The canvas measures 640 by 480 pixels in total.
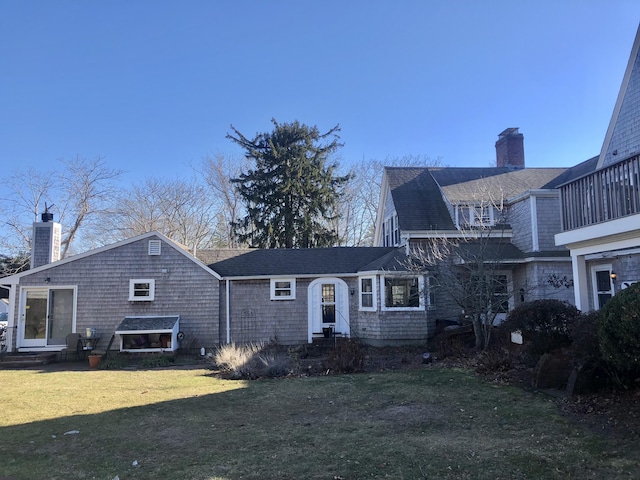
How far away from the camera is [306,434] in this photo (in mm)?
6141

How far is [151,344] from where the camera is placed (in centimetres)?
1617

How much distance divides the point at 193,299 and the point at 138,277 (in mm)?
2216

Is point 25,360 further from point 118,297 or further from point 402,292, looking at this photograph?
point 402,292

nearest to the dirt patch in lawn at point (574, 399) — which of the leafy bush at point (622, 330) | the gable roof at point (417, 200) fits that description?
the leafy bush at point (622, 330)

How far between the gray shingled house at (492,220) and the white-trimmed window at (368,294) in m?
2.01

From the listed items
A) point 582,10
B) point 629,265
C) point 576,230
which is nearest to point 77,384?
point 576,230

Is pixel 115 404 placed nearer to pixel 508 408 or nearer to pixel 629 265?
pixel 508 408

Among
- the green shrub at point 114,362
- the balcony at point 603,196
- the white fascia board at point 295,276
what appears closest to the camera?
the balcony at point 603,196

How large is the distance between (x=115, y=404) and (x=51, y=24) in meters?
10.6

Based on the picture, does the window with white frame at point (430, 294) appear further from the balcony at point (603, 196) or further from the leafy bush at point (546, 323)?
the leafy bush at point (546, 323)

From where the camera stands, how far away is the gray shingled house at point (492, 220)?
16688 millimetres

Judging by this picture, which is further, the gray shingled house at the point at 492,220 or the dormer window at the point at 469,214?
the dormer window at the point at 469,214

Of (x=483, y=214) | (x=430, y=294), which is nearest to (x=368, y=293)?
(x=430, y=294)

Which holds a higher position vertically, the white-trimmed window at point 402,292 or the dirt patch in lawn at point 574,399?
the white-trimmed window at point 402,292
